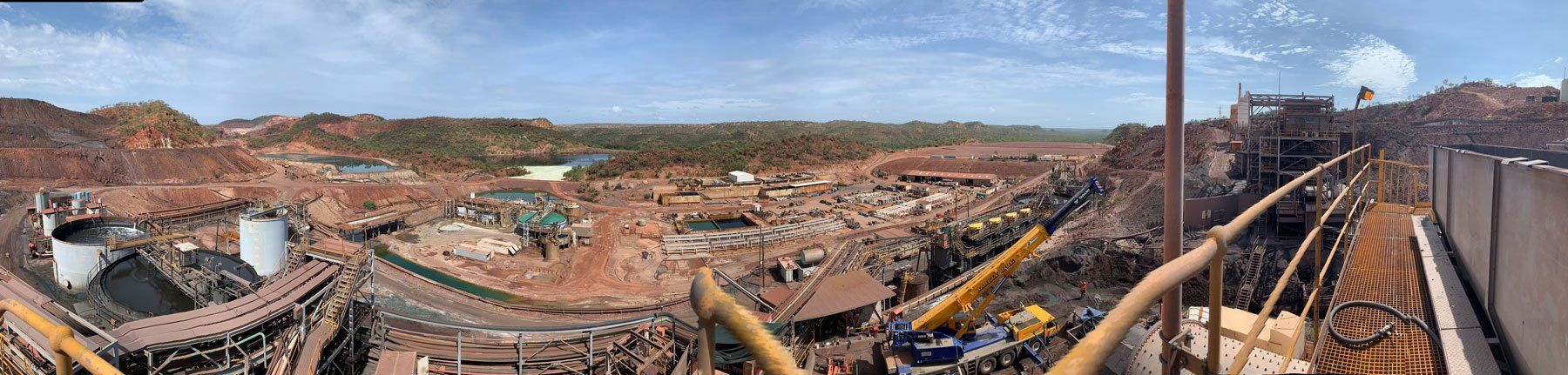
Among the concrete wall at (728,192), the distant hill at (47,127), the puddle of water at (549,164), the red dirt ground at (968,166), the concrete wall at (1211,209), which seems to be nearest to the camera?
the concrete wall at (1211,209)

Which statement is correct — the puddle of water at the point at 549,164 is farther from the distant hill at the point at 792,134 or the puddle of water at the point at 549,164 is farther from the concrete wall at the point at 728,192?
the concrete wall at the point at 728,192

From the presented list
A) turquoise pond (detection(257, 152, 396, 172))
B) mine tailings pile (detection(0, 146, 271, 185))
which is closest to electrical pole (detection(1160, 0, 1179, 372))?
mine tailings pile (detection(0, 146, 271, 185))

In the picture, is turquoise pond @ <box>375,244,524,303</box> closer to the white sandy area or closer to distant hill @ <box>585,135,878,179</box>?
distant hill @ <box>585,135,878,179</box>

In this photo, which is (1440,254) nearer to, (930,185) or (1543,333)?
(1543,333)

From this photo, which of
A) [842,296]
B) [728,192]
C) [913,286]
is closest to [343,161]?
[728,192]

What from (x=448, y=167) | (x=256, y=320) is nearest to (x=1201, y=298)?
(x=256, y=320)

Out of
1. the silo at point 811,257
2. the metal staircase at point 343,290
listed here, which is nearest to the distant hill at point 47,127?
the metal staircase at point 343,290
